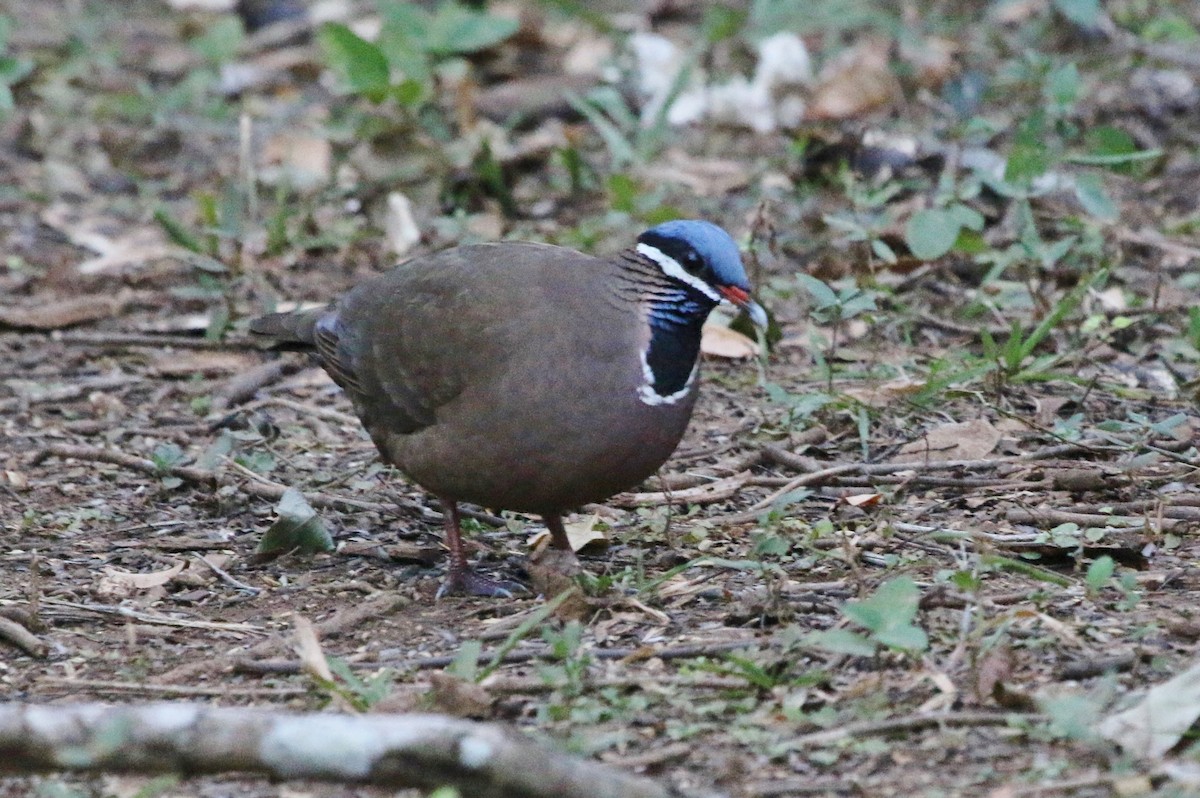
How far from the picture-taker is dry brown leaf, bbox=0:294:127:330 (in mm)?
7109

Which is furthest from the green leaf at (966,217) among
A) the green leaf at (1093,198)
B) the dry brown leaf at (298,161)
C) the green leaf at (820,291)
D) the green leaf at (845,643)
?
the dry brown leaf at (298,161)

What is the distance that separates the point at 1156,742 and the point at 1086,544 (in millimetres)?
1271

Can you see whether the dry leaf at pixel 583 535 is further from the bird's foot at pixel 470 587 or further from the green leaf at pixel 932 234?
the green leaf at pixel 932 234

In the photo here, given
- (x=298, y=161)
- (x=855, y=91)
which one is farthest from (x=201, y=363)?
(x=855, y=91)

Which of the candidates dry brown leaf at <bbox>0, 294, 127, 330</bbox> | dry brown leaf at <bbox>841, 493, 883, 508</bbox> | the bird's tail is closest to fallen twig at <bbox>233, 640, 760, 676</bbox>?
dry brown leaf at <bbox>841, 493, 883, 508</bbox>

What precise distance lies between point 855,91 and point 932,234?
8.03ft

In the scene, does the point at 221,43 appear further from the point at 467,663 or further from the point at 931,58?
the point at 467,663

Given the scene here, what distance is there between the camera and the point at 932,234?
20.6ft

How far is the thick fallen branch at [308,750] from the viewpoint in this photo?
9.18ft

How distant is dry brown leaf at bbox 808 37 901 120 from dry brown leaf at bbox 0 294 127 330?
3.49 meters

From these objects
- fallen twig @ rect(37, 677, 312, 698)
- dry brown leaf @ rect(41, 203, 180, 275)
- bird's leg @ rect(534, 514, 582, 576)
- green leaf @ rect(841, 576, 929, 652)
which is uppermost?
green leaf @ rect(841, 576, 929, 652)

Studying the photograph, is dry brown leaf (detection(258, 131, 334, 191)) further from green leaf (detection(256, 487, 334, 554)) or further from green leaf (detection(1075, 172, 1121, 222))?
green leaf (detection(1075, 172, 1121, 222))

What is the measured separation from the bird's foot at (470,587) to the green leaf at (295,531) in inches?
17.3

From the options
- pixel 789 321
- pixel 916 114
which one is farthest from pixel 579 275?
pixel 916 114
